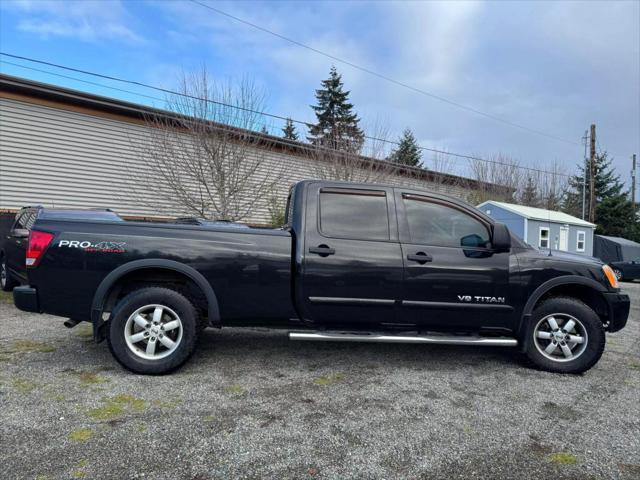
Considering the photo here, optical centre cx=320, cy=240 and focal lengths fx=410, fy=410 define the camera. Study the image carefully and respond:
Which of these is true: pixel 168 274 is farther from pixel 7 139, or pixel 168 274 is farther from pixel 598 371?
pixel 7 139

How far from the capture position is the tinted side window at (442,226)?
400cm

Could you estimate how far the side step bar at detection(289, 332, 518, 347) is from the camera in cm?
371

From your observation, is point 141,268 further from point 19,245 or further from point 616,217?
point 616,217

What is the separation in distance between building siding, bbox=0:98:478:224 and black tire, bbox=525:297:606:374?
10389 mm

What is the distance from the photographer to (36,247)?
362 centimetres

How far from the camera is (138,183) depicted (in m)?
12.7

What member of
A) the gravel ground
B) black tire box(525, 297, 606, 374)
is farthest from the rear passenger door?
black tire box(525, 297, 606, 374)

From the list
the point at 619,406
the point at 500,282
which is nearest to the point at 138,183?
the point at 500,282

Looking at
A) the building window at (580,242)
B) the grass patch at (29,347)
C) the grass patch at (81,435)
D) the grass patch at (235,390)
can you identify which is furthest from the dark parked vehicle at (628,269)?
the grass patch at (81,435)

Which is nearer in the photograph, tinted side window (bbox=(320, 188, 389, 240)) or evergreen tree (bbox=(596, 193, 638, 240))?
tinted side window (bbox=(320, 188, 389, 240))

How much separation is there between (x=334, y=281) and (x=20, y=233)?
6404 mm

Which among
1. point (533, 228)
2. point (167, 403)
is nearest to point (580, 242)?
point (533, 228)

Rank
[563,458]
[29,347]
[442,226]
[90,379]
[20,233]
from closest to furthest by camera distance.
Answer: [563,458] < [90,379] < [442,226] < [29,347] < [20,233]

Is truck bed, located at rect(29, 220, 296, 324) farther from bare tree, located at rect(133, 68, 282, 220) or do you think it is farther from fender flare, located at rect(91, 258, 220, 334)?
bare tree, located at rect(133, 68, 282, 220)
